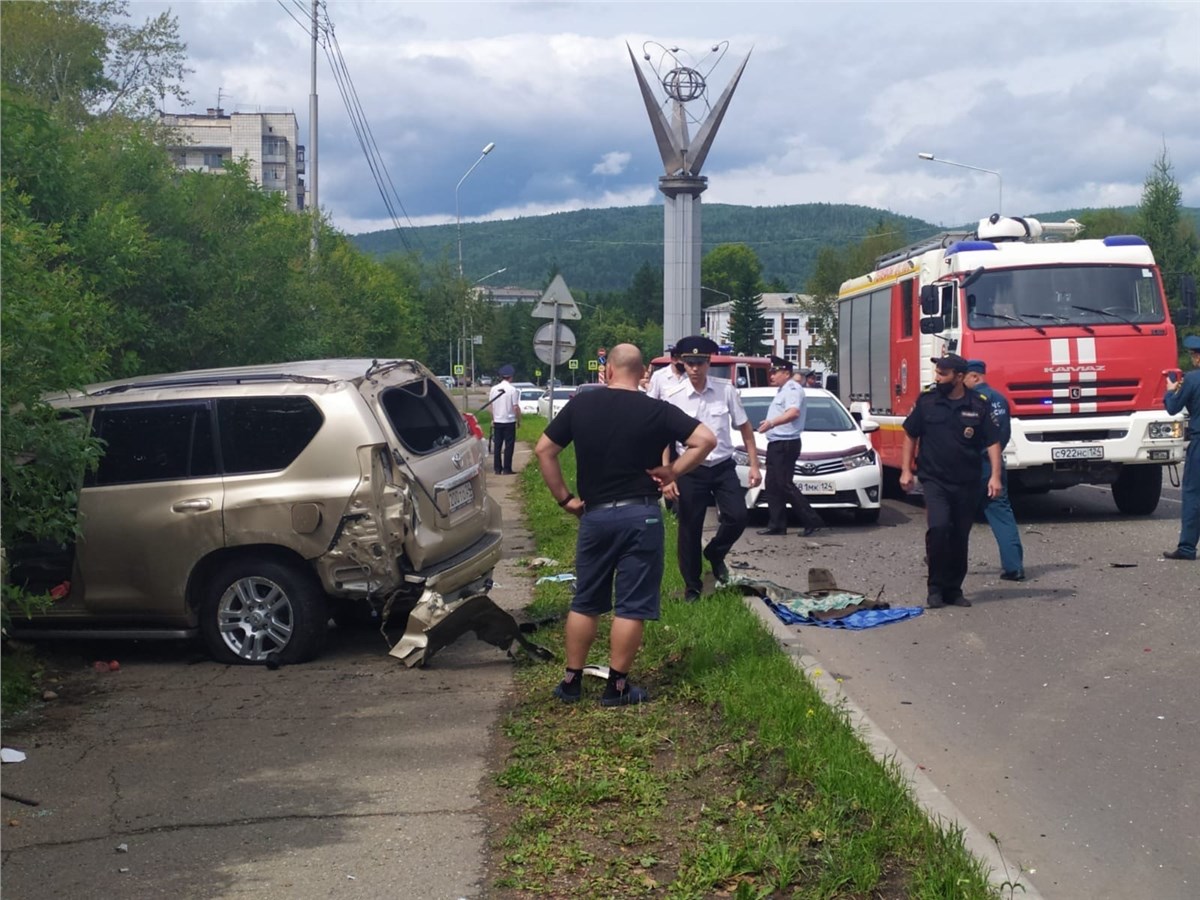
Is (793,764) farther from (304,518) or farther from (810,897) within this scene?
(304,518)

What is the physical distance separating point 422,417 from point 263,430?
1.12m

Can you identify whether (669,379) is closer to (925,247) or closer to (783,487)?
(783,487)

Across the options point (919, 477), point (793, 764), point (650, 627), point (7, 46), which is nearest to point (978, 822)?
point (793, 764)

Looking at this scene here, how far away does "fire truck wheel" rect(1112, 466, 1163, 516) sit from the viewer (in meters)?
15.2

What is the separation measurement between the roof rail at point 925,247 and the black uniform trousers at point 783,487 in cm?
384

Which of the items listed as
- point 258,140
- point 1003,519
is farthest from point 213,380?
point 258,140

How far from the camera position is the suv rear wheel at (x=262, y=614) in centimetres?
812

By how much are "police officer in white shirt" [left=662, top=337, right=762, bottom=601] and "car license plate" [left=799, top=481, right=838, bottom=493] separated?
5.43 meters

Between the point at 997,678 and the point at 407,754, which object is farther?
the point at 997,678

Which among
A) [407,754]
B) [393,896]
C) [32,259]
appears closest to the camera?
[393,896]

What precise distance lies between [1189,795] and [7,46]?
1468 inches

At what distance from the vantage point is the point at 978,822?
5359 mm

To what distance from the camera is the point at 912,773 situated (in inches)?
216

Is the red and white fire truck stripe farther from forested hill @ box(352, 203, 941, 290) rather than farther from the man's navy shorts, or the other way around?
forested hill @ box(352, 203, 941, 290)
